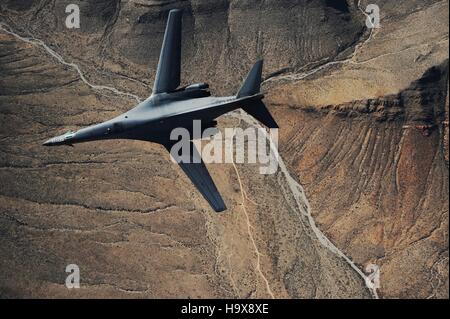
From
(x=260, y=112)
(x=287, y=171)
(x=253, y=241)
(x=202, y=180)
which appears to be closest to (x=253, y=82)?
(x=260, y=112)

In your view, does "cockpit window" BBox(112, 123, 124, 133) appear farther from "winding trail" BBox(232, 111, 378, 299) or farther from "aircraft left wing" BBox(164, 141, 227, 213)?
"winding trail" BBox(232, 111, 378, 299)

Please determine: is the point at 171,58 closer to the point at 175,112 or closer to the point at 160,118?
the point at 175,112

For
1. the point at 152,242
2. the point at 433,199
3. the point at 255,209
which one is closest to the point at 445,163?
the point at 433,199

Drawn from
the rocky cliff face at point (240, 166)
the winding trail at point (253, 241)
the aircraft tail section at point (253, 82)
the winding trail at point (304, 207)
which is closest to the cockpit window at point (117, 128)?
the rocky cliff face at point (240, 166)

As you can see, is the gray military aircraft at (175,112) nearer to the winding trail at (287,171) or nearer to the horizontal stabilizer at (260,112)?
the horizontal stabilizer at (260,112)

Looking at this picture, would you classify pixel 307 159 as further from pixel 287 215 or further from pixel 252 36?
pixel 252 36

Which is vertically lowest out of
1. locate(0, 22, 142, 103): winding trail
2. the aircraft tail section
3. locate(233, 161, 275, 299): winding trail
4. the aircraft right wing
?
locate(233, 161, 275, 299): winding trail

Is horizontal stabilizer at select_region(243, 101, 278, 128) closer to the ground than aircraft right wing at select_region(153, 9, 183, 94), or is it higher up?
closer to the ground

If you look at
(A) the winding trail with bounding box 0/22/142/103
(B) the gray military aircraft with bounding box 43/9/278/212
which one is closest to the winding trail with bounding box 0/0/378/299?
(A) the winding trail with bounding box 0/22/142/103
